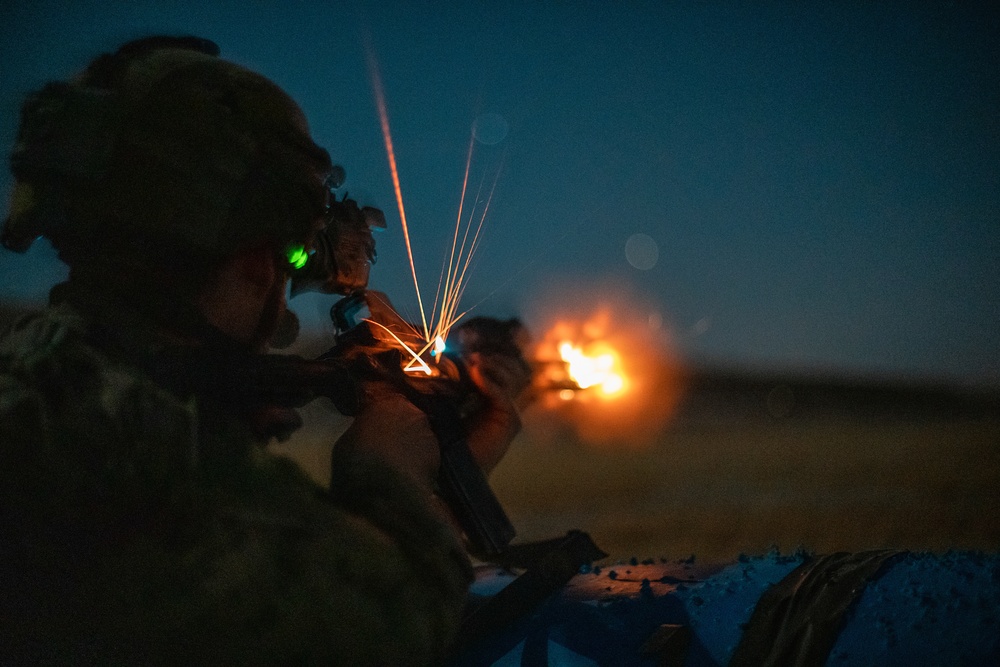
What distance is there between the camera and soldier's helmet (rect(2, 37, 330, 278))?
138cm

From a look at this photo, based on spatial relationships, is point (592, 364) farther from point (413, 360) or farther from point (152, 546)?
point (152, 546)

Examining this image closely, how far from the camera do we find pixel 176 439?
1233mm

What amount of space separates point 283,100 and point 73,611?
1.04m

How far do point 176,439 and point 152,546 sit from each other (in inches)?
7.1

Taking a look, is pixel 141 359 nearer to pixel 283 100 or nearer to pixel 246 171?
pixel 246 171

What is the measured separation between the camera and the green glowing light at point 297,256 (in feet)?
→ 5.22

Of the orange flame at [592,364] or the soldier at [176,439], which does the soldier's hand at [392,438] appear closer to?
the soldier at [176,439]

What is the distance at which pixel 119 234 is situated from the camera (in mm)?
1402

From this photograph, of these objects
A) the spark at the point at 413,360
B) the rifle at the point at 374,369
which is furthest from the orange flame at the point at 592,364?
the spark at the point at 413,360

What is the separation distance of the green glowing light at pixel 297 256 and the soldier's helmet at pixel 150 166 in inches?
4.4

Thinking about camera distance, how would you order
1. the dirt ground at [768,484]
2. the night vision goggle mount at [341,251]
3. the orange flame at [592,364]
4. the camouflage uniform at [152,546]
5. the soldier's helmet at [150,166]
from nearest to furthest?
the camouflage uniform at [152,546] < the soldier's helmet at [150,166] < the night vision goggle mount at [341,251] < the orange flame at [592,364] < the dirt ground at [768,484]

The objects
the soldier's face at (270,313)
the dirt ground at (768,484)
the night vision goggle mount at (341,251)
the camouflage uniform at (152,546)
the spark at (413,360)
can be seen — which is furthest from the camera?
the dirt ground at (768,484)

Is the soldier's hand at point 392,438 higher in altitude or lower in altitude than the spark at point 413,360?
lower

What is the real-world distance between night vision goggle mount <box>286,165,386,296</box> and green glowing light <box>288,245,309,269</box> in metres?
0.07
